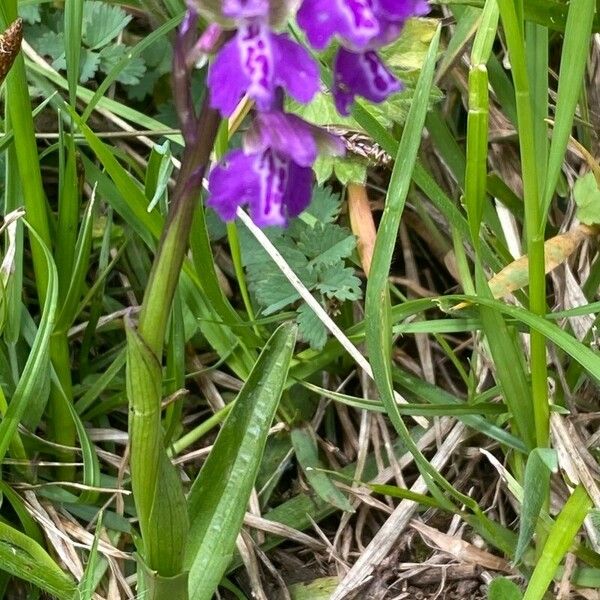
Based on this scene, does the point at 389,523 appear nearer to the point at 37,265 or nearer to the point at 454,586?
the point at 454,586

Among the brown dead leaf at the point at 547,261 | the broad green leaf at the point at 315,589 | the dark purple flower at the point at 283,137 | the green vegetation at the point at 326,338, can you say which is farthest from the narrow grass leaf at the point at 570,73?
the broad green leaf at the point at 315,589

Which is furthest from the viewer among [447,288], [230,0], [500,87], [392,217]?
[447,288]

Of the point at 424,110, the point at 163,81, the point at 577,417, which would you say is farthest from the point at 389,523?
the point at 163,81

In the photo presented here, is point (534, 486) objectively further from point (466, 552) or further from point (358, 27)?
point (358, 27)

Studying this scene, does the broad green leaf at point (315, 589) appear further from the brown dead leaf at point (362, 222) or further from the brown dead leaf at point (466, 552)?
the brown dead leaf at point (362, 222)

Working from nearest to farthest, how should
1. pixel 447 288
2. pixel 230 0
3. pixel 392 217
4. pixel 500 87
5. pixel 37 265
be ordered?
pixel 230 0, pixel 392 217, pixel 37 265, pixel 500 87, pixel 447 288

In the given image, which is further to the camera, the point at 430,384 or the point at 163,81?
the point at 163,81

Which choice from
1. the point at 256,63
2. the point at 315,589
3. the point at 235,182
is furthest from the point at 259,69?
the point at 315,589
